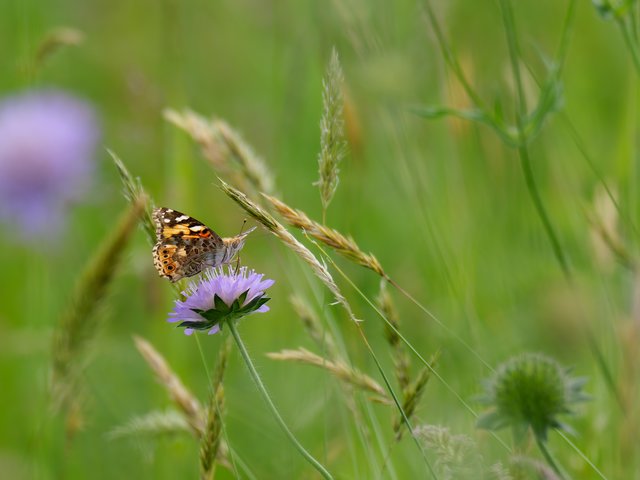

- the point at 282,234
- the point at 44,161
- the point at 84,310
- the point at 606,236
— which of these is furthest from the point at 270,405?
the point at 44,161

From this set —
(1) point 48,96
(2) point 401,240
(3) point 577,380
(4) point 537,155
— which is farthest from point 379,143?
(3) point 577,380

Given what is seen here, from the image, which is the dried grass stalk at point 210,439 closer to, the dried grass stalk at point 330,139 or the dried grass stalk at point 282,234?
the dried grass stalk at point 282,234

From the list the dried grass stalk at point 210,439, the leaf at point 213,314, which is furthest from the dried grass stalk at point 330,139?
the dried grass stalk at point 210,439

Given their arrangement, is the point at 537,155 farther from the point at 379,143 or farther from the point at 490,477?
the point at 490,477

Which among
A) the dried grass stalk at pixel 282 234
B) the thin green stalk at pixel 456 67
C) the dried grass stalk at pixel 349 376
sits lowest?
the dried grass stalk at pixel 349 376

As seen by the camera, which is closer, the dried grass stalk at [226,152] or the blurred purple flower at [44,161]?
the dried grass stalk at [226,152]

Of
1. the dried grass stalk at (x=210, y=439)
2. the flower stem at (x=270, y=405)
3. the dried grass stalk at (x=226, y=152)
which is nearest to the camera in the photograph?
the flower stem at (x=270, y=405)
